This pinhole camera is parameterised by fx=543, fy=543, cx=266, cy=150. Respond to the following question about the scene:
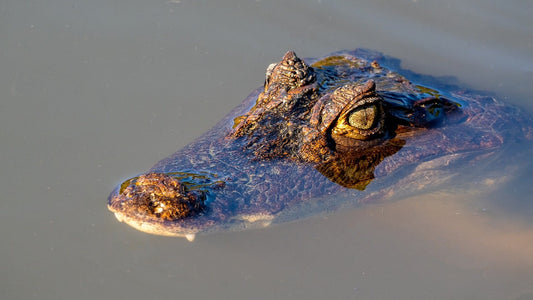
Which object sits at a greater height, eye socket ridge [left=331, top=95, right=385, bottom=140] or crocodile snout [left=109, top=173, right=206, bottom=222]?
eye socket ridge [left=331, top=95, right=385, bottom=140]

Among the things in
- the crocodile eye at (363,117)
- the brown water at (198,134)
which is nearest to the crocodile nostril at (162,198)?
the brown water at (198,134)

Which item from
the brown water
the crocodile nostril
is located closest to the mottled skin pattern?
the crocodile nostril

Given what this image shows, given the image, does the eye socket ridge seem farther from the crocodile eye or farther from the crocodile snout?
the crocodile snout

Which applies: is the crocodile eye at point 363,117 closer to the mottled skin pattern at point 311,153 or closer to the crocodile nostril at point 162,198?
the mottled skin pattern at point 311,153

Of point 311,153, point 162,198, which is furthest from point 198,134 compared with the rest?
point 162,198

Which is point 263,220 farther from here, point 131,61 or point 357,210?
point 131,61

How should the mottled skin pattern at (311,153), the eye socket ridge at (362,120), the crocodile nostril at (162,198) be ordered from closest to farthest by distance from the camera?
the crocodile nostril at (162,198), the mottled skin pattern at (311,153), the eye socket ridge at (362,120)
